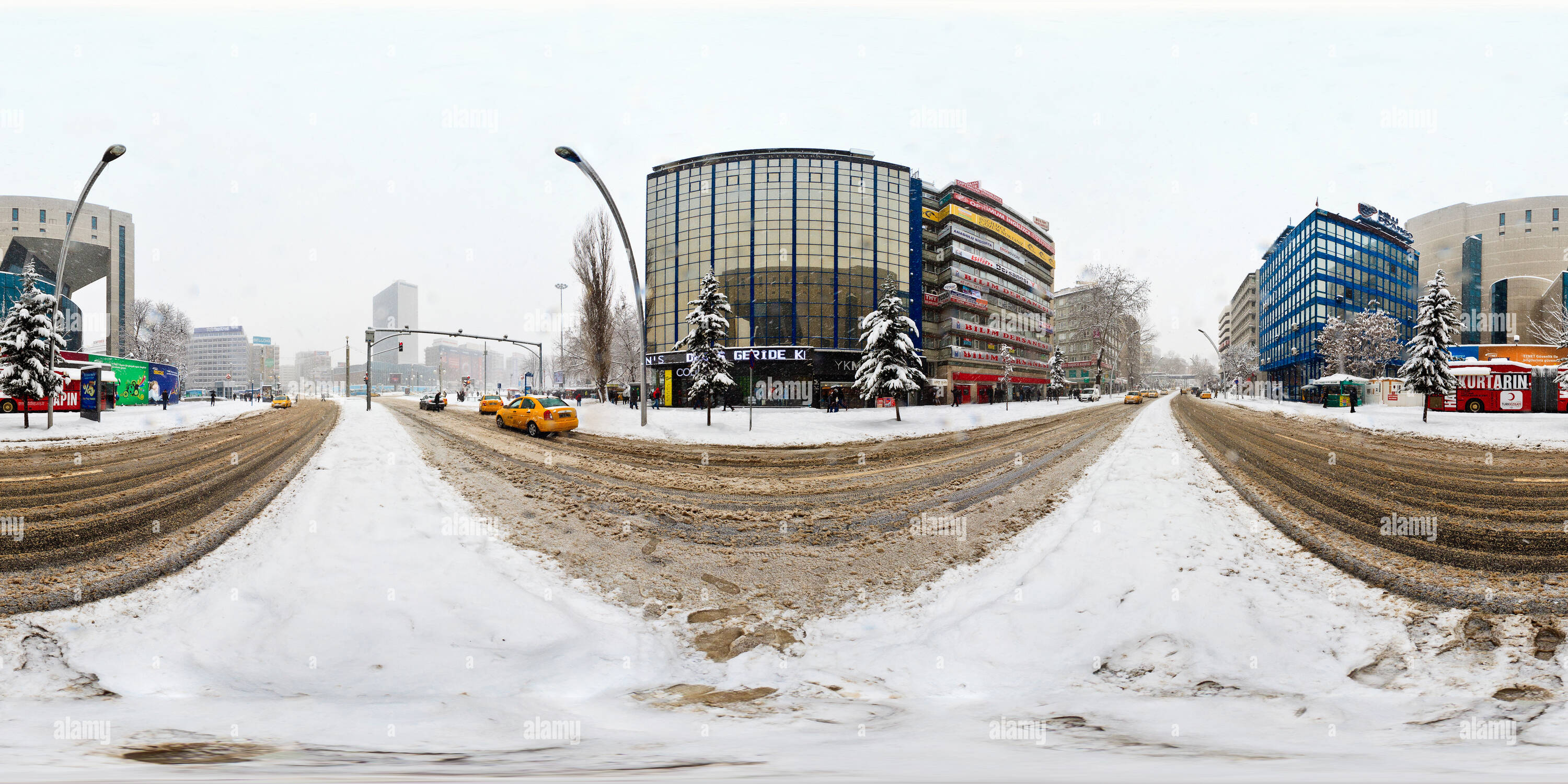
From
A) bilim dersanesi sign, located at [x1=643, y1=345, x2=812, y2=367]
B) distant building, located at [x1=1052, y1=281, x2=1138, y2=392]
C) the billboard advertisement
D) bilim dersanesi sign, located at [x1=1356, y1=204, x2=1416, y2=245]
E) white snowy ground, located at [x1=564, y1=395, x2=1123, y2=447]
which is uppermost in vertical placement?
bilim dersanesi sign, located at [x1=1356, y1=204, x2=1416, y2=245]

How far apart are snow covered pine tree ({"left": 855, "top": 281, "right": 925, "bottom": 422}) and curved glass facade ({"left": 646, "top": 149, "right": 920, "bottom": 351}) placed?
17315 mm

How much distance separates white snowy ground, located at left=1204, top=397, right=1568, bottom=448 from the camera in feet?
55.0

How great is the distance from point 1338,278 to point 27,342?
107765 mm

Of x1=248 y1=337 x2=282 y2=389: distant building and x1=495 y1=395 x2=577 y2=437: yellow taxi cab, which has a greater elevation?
x1=248 y1=337 x2=282 y2=389: distant building

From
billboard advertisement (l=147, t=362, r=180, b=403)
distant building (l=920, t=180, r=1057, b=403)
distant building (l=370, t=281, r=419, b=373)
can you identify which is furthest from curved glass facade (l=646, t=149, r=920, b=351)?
distant building (l=370, t=281, r=419, b=373)

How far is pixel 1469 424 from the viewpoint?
74.1 ft

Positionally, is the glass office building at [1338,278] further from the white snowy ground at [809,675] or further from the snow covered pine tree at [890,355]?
the white snowy ground at [809,675]

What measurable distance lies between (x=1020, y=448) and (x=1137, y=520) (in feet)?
29.3

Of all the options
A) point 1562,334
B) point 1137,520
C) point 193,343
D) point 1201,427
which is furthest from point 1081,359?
point 193,343

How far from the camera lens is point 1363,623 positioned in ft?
15.0

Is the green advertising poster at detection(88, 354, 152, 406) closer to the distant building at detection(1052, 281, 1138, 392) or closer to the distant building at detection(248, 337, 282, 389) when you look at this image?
the distant building at detection(248, 337, 282, 389)

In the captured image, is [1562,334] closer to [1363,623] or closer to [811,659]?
[1363,623]

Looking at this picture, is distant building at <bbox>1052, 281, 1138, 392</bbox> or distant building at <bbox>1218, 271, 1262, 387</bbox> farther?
distant building at <bbox>1218, 271, 1262, 387</bbox>

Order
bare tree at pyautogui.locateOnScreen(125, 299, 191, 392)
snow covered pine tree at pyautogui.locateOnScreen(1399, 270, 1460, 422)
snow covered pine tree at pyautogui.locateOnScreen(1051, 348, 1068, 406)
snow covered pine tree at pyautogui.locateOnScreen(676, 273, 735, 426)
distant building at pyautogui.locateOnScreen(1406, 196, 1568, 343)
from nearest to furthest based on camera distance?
1. snow covered pine tree at pyautogui.locateOnScreen(676, 273, 735, 426)
2. snow covered pine tree at pyautogui.locateOnScreen(1399, 270, 1460, 422)
3. distant building at pyautogui.locateOnScreen(1406, 196, 1568, 343)
4. bare tree at pyautogui.locateOnScreen(125, 299, 191, 392)
5. snow covered pine tree at pyautogui.locateOnScreen(1051, 348, 1068, 406)
